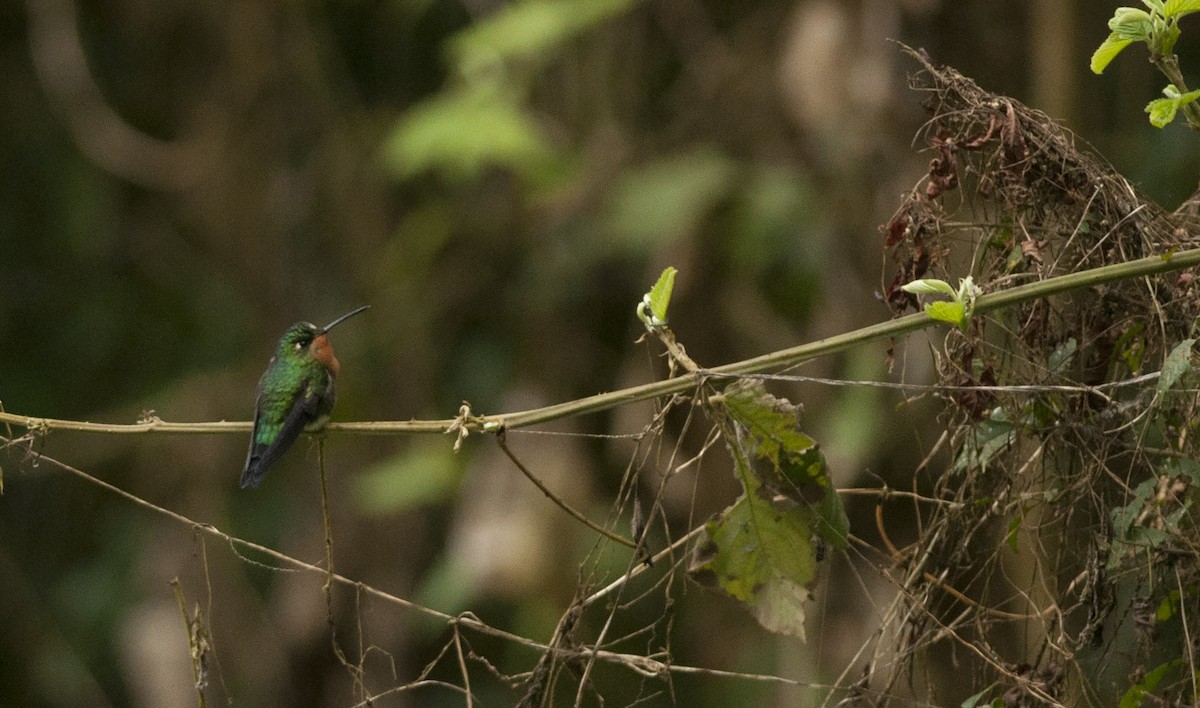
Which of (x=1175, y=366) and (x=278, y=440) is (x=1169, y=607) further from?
(x=278, y=440)

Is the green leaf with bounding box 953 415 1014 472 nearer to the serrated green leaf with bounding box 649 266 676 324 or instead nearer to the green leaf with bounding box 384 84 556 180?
Answer: the serrated green leaf with bounding box 649 266 676 324

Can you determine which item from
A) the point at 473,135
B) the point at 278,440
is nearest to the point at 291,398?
the point at 278,440

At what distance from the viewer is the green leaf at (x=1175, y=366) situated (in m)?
1.88

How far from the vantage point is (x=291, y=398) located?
3484 millimetres

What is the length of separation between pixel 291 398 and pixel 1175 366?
2221mm

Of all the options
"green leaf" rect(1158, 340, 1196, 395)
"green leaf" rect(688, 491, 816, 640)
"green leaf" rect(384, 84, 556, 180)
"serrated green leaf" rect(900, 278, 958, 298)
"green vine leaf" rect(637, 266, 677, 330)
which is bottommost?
"green leaf" rect(688, 491, 816, 640)

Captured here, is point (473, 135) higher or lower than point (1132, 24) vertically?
higher

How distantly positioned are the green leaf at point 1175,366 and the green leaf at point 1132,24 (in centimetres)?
44

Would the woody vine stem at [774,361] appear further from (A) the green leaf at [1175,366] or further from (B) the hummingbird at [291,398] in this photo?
(B) the hummingbird at [291,398]

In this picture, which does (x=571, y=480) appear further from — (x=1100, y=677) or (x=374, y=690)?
(x=1100, y=677)

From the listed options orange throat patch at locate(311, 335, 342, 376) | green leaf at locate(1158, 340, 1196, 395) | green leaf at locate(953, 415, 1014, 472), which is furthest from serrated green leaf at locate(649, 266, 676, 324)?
orange throat patch at locate(311, 335, 342, 376)

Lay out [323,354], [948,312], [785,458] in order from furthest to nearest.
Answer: [323,354], [785,458], [948,312]

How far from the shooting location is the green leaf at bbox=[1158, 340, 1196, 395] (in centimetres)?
188

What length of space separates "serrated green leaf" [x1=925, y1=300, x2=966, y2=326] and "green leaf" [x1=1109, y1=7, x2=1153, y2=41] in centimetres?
47
